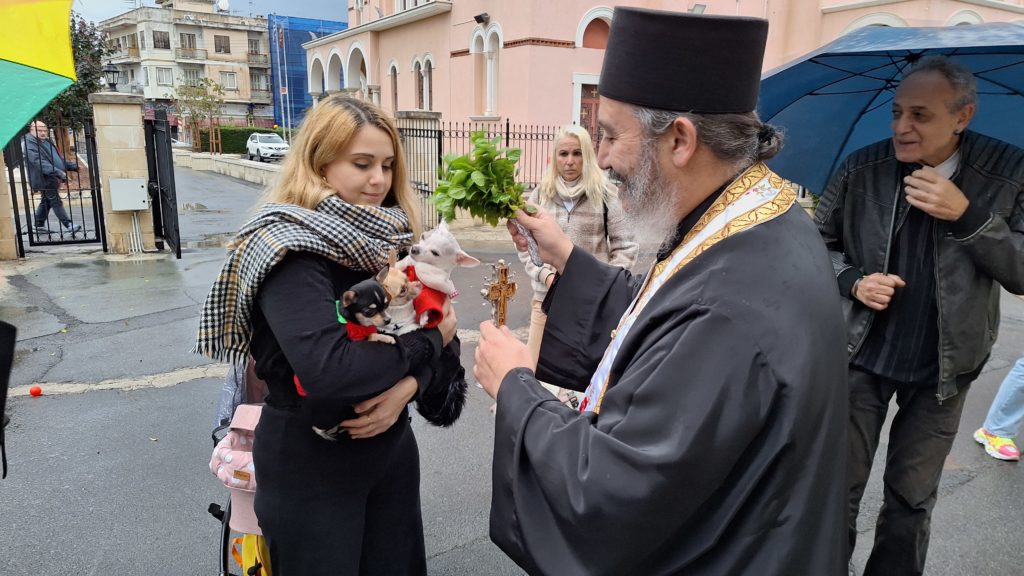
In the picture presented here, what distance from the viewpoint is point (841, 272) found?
291 centimetres

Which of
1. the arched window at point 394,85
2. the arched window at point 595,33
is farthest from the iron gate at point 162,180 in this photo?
the arched window at point 394,85

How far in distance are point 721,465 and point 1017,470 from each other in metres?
4.26

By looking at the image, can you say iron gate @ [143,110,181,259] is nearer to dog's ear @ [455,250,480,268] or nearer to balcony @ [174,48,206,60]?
dog's ear @ [455,250,480,268]

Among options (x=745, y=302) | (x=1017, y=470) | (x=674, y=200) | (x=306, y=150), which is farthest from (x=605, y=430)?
(x=1017, y=470)

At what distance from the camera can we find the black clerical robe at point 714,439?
4.25 ft

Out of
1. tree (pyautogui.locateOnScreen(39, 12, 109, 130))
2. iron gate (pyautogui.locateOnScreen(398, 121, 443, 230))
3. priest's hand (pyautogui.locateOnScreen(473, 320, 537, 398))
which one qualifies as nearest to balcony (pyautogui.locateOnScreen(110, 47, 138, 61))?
tree (pyautogui.locateOnScreen(39, 12, 109, 130))

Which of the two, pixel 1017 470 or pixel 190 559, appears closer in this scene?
pixel 190 559

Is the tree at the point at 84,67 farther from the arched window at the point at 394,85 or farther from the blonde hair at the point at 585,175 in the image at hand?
the blonde hair at the point at 585,175

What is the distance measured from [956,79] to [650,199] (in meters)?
1.75

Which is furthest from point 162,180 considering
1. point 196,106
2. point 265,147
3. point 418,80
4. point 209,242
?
point 196,106

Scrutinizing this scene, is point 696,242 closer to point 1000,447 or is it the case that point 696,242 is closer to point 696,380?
point 696,380

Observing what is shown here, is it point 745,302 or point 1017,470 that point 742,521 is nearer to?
point 745,302

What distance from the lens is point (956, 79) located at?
260cm

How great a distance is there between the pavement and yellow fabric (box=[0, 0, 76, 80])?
0.77 meters
